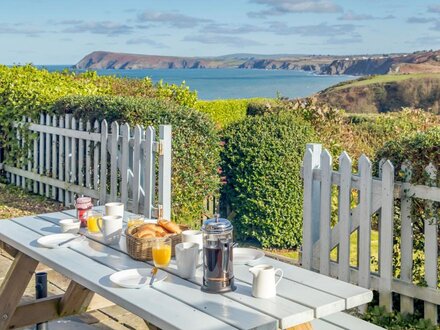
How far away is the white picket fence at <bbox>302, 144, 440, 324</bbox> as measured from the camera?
15.1ft

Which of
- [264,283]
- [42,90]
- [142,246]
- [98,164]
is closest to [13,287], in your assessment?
[142,246]

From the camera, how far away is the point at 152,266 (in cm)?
335

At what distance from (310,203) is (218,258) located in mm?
2526

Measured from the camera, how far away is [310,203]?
5.36 meters

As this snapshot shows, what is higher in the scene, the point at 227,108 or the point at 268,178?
the point at 227,108

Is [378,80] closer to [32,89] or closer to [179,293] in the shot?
[32,89]

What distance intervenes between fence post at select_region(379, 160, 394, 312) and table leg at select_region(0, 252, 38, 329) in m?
2.35

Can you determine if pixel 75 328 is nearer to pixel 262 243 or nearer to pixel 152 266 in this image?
pixel 152 266

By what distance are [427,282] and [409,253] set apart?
0.23 m

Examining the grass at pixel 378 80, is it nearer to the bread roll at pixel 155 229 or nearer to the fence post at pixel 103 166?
the fence post at pixel 103 166

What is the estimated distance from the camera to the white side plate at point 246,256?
3.38 meters

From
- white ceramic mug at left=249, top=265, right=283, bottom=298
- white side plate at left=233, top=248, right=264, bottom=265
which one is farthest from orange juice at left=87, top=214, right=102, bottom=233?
white ceramic mug at left=249, top=265, right=283, bottom=298

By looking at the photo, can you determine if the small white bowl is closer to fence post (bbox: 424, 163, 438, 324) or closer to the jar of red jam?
the jar of red jam

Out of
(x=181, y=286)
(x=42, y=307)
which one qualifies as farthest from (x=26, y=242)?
(x=181, y=286)
